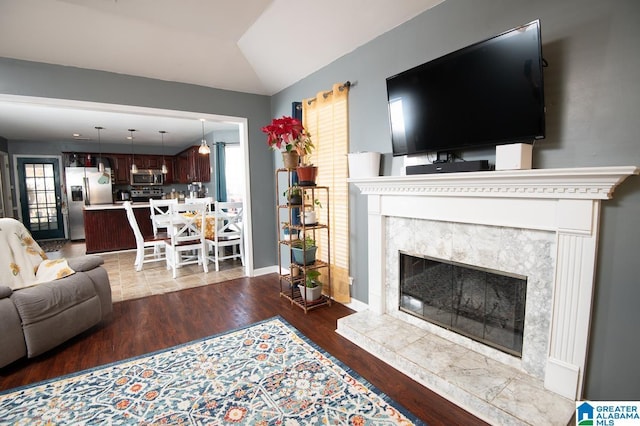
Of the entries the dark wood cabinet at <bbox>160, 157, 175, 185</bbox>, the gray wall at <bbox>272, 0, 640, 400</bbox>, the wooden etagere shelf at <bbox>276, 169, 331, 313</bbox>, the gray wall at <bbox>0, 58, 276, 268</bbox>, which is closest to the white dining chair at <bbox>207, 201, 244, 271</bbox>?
the gray wall at <bbox>0, 58, 276, 268</bbox>

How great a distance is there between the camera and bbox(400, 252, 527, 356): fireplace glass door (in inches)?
74.7

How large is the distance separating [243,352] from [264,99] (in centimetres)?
332

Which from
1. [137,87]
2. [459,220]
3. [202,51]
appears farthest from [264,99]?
[459,220]

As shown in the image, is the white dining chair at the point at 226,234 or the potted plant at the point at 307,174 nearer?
the potted plant at the point at 307,174

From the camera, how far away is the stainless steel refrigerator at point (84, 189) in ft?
22.7

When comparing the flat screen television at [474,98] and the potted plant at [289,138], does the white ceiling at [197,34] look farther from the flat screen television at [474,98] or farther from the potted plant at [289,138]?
the potted plant at [289,138]

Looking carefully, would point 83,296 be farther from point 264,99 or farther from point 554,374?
point 554,374

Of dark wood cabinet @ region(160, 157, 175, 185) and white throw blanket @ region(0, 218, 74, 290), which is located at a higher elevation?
dark wood cabinet @ region(160, 157, 175, 185)

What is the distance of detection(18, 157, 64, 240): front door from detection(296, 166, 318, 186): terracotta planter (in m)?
7.99

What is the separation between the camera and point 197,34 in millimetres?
3043

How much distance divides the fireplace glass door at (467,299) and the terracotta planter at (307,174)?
1.17m

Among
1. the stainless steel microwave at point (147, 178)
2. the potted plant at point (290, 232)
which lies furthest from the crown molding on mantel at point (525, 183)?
the stainless steel microwave at point (147, 178)

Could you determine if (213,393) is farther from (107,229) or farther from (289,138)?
(107,229)

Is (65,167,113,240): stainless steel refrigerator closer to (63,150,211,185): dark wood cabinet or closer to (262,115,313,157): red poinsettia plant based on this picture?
(63,150,211,185): dark wood cabinet
